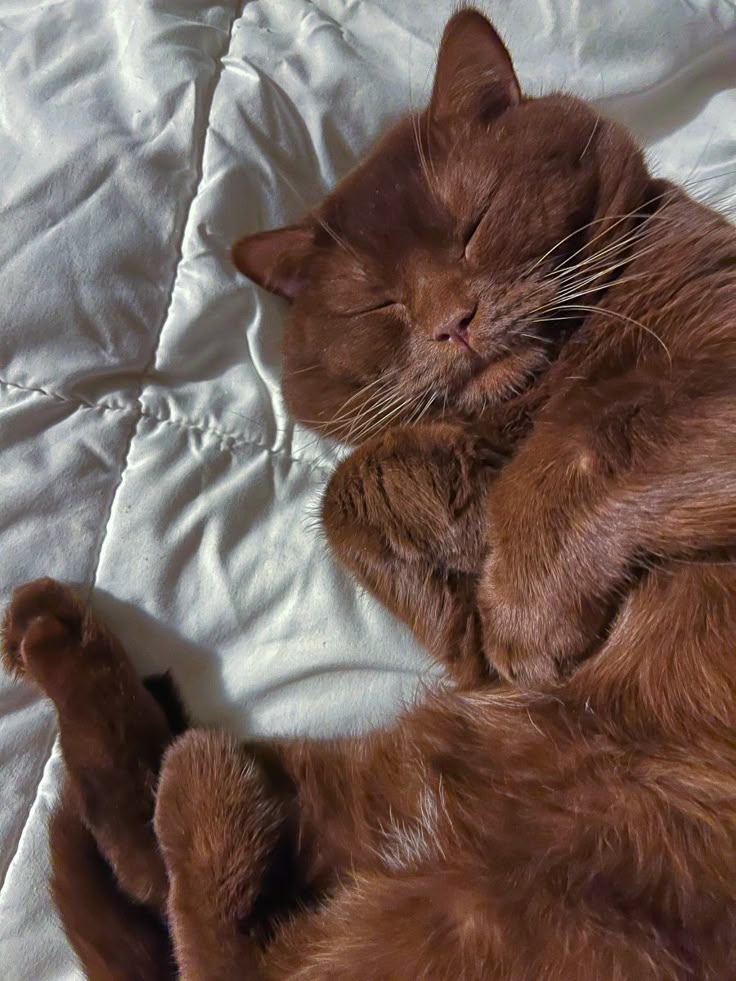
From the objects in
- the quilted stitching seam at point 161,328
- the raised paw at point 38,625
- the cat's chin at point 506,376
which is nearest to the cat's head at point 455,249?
the cat's chin at point 506,376

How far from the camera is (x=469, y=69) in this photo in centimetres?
120

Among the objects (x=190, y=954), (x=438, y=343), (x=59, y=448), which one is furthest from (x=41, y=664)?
(x=438, y=343)

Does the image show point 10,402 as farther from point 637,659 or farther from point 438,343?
point 637,659

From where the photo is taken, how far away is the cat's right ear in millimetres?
1248

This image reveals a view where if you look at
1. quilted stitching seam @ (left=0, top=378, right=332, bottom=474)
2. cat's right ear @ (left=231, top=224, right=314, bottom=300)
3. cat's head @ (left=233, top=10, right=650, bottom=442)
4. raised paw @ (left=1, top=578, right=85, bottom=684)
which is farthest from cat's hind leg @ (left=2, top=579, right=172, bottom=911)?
cat's right ear @ (left=231, top=224, right=314, bottom=300)

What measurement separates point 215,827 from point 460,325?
26.9 inches

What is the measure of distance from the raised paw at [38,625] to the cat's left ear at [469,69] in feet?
2.82

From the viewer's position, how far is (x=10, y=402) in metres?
1.17

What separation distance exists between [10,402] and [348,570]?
53 cm

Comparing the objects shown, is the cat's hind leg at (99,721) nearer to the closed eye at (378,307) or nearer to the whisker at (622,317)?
the closed eye at (378,307)

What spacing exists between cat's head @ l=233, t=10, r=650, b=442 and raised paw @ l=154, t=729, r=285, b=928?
50 cm

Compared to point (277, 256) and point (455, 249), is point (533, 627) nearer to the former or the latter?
point (455, 249)

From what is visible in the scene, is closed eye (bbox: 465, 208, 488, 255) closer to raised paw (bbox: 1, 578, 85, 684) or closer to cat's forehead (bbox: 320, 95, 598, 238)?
cat's forehead (bbox: 320, 95, 598, 238)

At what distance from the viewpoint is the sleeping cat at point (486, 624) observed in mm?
850
